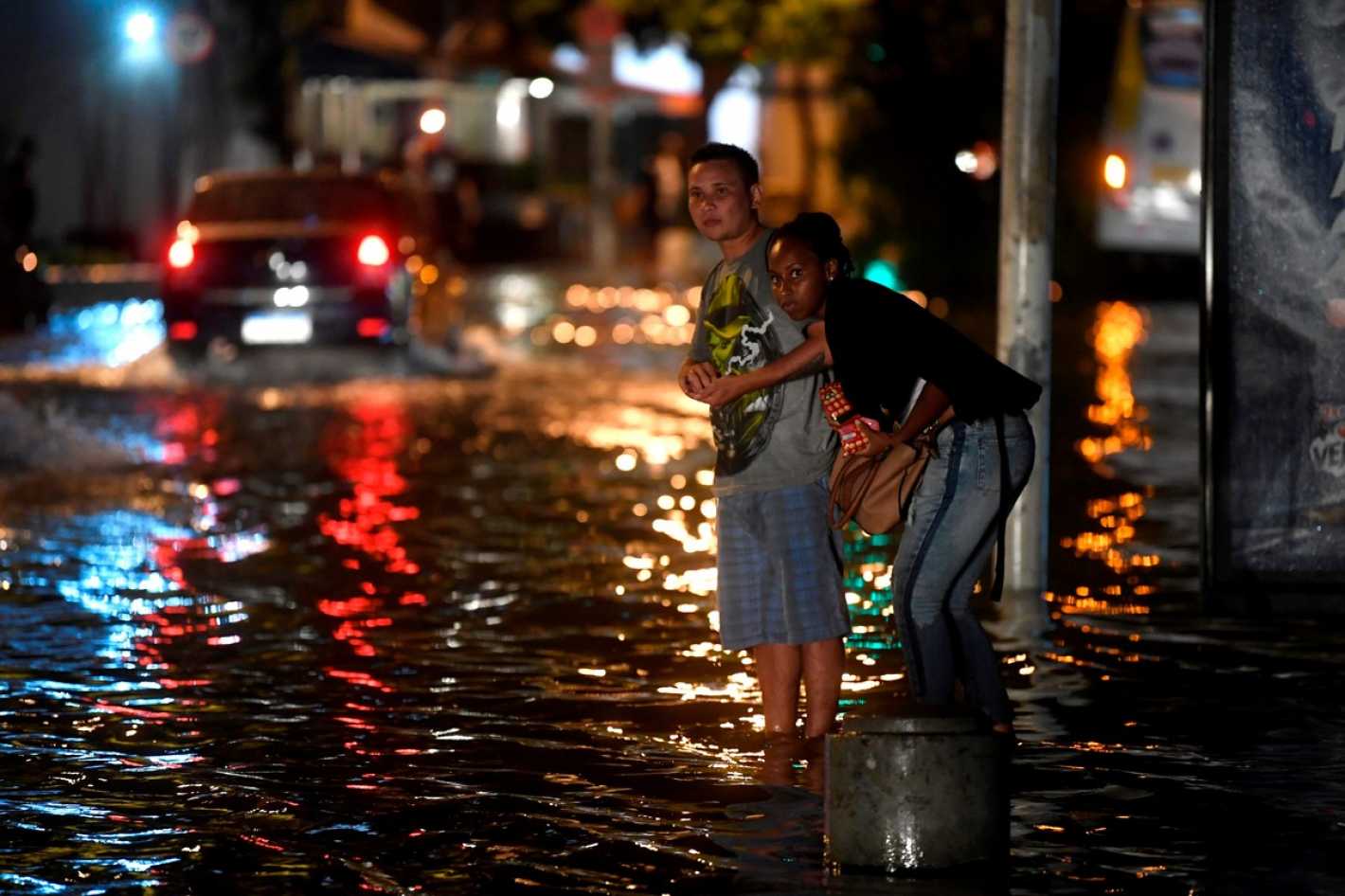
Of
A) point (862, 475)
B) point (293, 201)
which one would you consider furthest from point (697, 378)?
point (293, 201)

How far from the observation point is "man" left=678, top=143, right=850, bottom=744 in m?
7.89

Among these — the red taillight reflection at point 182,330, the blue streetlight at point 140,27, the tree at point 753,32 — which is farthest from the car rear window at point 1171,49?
the red taillight reflection at point 182,330

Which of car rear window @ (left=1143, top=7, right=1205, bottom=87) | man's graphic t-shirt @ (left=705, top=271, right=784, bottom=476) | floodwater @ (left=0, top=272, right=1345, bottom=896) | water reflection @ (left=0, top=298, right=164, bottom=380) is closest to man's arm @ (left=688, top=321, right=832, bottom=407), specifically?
man's graphic t-shirt @ (left=705, top=271, right=784, bottom=476)

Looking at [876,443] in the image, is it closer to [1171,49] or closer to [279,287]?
[279,287]

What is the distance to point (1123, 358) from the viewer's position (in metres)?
23.8

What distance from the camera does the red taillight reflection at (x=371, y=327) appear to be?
2191 cm

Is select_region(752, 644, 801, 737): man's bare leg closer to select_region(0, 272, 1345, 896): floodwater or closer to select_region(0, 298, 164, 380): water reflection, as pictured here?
select_region(0, 272, 1345, 896): floodwater

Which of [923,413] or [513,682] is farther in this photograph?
[513,682]

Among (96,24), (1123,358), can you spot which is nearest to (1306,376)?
(1123,358)

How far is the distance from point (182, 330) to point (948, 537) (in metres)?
15.1

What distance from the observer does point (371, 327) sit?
2197 cm

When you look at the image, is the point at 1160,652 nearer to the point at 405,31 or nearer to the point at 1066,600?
the point at 1066,600

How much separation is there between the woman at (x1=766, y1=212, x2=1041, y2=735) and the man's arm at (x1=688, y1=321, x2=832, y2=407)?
0.31ft

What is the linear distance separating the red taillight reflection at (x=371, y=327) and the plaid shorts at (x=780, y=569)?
1406cm
